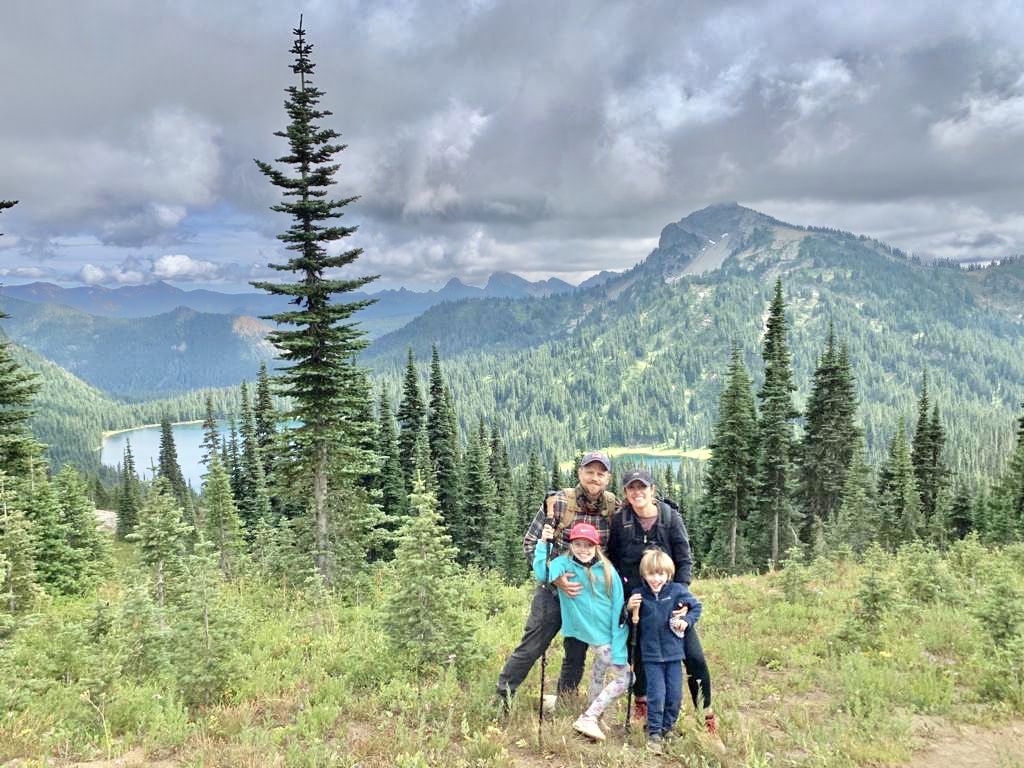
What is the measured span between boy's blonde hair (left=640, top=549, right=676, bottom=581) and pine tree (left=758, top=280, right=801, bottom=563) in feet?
106

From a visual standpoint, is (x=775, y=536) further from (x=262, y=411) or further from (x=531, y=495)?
(x=262, y=411)

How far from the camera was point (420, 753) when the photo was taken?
5590 millimetres

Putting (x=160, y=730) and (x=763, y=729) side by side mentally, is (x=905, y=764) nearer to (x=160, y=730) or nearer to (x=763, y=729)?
(x=763, y=729)

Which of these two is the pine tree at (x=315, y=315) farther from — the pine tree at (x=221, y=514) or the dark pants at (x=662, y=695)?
the pine tree at (x=221, y=514)

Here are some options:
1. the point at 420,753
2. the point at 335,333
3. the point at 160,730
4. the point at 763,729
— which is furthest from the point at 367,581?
the point at 763,729

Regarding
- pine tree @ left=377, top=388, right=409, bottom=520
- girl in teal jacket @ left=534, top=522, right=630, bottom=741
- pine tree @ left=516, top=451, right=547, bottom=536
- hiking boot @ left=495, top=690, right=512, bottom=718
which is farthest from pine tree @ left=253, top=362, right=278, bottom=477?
girl in teal jacket @ left=534, top=522, right=630, bottom=741

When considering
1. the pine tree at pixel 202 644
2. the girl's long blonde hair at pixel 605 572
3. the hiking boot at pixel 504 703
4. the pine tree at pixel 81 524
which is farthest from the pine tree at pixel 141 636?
the pine tree at pixel 81 524

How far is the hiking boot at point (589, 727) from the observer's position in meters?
5.95

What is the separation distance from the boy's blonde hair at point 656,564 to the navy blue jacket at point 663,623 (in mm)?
265

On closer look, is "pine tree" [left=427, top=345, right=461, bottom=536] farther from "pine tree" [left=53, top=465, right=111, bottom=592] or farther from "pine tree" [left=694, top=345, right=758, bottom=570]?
"pine tree" [left=53, top=465, right=111, bottom=592]

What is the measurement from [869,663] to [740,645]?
1913 millimetres

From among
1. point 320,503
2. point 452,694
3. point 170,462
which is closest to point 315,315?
point 320,503

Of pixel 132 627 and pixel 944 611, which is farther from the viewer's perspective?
pixel 944 611

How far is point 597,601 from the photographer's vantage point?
20.5ft
